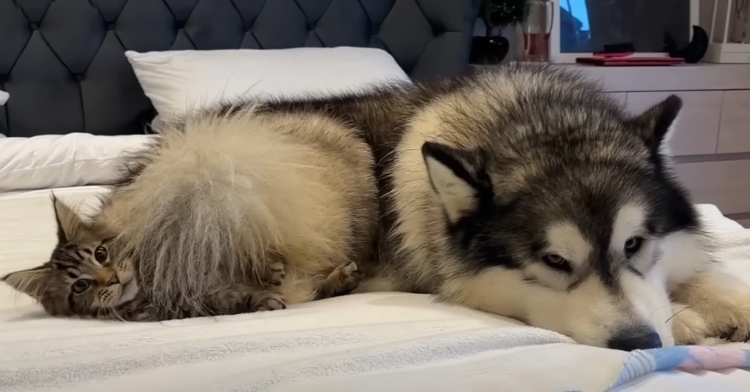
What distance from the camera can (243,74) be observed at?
2.50 m

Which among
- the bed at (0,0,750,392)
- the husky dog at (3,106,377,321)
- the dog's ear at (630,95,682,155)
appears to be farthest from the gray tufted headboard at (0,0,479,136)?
the dog's ear at (630,95,682,155)

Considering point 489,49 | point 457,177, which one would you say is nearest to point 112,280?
point 457,177

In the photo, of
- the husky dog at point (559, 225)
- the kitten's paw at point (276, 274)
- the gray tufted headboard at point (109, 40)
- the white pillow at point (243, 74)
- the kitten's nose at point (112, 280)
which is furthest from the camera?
the gray tufted headboard at point (109, 40)

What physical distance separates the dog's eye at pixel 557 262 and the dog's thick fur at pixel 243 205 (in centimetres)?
52

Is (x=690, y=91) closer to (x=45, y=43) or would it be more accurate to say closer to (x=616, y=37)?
(x=616, y=37)

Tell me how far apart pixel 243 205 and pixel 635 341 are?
0.77 metres

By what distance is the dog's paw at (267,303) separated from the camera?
1326mm

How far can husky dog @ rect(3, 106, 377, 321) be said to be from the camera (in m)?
1.28

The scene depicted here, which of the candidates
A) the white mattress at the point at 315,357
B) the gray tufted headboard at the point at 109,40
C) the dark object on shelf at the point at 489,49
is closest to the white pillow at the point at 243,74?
the gray tufted headboard at the point at 109,40

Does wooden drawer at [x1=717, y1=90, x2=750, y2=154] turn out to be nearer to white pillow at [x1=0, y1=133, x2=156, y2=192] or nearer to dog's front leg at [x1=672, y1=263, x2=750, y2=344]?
dog's front leg at [x1=672, y1=263, x2=750, y2=344]

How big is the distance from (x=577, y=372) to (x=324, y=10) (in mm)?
2477

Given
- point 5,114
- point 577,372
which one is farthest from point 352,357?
point 5,114

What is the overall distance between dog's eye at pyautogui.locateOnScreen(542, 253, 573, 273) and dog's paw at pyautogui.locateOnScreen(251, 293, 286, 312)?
0.53 meters

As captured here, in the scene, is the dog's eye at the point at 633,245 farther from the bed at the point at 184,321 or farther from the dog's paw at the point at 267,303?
the dog's paw at the point at 267,303
